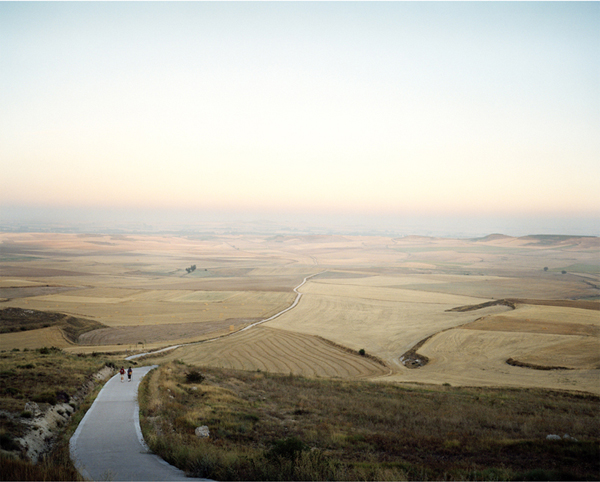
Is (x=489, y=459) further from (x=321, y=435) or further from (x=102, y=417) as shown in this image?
(x=102, y=417)

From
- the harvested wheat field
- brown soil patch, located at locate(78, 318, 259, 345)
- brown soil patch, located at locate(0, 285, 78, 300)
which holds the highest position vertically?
the harvested wheat field

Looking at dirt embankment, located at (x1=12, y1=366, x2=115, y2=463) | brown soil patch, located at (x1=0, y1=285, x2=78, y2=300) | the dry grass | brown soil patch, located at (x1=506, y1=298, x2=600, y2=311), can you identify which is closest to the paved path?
the dry grass

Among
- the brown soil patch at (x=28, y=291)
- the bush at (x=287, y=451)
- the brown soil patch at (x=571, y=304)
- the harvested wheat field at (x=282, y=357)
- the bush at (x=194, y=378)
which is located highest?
the bush at (x=287, y=451)

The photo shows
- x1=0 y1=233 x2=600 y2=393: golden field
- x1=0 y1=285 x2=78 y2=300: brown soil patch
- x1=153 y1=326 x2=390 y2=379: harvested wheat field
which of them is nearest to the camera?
x1=153 y1=326 x2=390 y2=379: harvested wheat field

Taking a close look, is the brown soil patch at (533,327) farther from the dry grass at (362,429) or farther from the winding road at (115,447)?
the winding road at (115,447)

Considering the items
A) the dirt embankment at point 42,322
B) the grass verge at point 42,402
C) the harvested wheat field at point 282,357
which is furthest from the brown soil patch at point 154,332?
the grass verge at point 42,402

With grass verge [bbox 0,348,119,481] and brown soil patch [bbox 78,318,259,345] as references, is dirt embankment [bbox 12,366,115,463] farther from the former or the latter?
brown soil patch [bbox 78,318,259,345]
